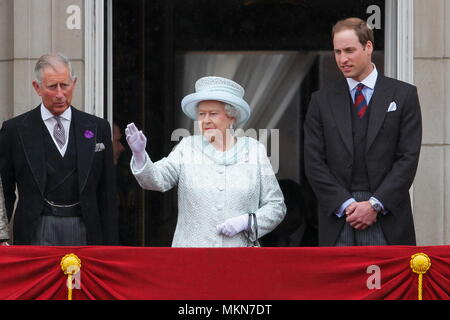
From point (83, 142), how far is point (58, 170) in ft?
0.77

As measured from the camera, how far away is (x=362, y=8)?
983 cm

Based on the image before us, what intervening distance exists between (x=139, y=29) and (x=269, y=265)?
3.61 meters

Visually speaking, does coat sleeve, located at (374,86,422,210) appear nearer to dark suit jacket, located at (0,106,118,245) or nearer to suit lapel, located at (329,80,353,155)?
suit lapel, located at (329,80,353,155)

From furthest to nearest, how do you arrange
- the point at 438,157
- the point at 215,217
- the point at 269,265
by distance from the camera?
1. the point at 438,157
2. the point at 215,217
3. the point at 269,265

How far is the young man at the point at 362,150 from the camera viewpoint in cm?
725

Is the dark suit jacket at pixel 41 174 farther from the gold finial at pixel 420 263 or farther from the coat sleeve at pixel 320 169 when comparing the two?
the gold finial at pixel 420 263

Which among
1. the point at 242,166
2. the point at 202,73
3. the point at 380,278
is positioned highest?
the point at 202,73

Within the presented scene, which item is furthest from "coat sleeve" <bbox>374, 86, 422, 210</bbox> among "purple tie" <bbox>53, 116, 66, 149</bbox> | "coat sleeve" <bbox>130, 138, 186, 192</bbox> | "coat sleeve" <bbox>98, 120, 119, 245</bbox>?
"purple tie" <bbox>53, 116, 66, 149</bbox>

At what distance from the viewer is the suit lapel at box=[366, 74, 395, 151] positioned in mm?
7375

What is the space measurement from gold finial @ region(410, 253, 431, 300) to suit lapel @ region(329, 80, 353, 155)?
0.90 metres

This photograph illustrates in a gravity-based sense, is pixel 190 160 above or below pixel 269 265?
above

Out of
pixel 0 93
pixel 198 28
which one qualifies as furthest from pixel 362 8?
pixel 0 93

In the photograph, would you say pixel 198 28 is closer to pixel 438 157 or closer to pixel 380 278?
pixel 438 157

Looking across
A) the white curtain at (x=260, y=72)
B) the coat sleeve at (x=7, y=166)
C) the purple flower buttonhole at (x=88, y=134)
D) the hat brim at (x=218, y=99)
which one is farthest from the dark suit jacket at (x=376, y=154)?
the white curtain at (x=260, y=72)
